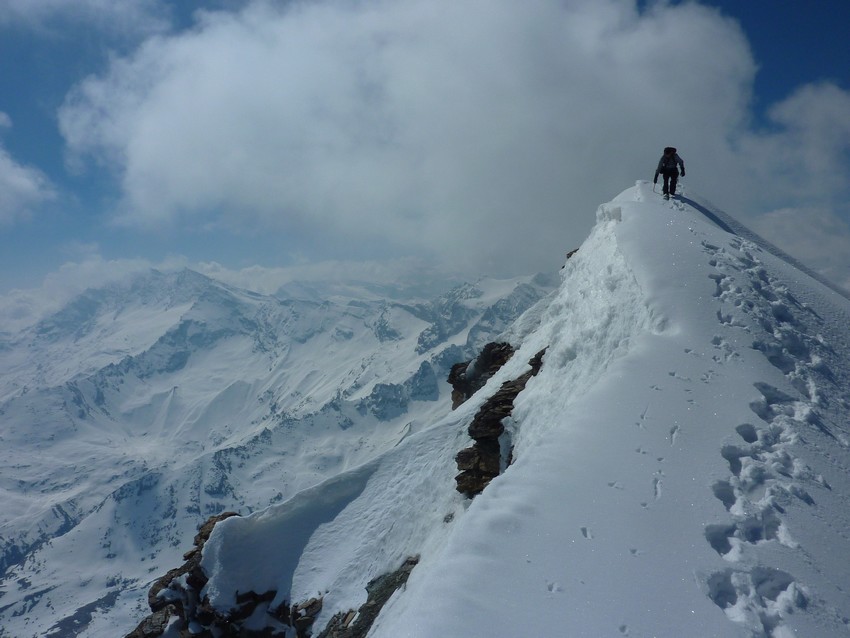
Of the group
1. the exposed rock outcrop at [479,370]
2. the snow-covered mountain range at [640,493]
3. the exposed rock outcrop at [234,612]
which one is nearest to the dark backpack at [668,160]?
the snow-covered mountain range at [640,493]

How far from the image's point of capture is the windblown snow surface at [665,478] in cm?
746

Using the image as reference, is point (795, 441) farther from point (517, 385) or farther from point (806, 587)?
point (517, 385)

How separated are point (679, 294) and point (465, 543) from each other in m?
A: 10.8

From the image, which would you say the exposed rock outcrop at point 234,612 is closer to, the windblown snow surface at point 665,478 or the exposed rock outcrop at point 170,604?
the exposed rock outcrop at point 170,604

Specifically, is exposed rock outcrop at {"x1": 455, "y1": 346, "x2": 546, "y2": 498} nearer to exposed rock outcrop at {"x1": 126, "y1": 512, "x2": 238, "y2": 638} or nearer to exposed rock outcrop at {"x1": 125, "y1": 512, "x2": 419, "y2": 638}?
exposed rock outcrop at {"x1": 125, "y1": 512, "x2": 419, "y2": 638}

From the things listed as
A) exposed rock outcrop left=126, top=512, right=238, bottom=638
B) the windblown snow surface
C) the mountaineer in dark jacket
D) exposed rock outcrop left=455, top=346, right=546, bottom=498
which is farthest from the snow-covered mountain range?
the mountaineer in dark jacket

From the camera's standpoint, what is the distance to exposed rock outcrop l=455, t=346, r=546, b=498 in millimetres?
19156

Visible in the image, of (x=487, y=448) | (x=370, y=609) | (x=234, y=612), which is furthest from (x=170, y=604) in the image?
(x=487, y=448)

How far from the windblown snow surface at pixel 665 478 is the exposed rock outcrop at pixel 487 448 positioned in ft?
2.91

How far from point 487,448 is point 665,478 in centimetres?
1092

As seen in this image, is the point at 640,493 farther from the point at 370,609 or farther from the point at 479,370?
the point at 479,370

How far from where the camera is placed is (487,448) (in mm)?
20016

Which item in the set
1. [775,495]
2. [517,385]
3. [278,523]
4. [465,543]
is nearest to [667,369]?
[775,495]

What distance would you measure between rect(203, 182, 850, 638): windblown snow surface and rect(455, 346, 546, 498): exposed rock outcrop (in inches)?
34.9
